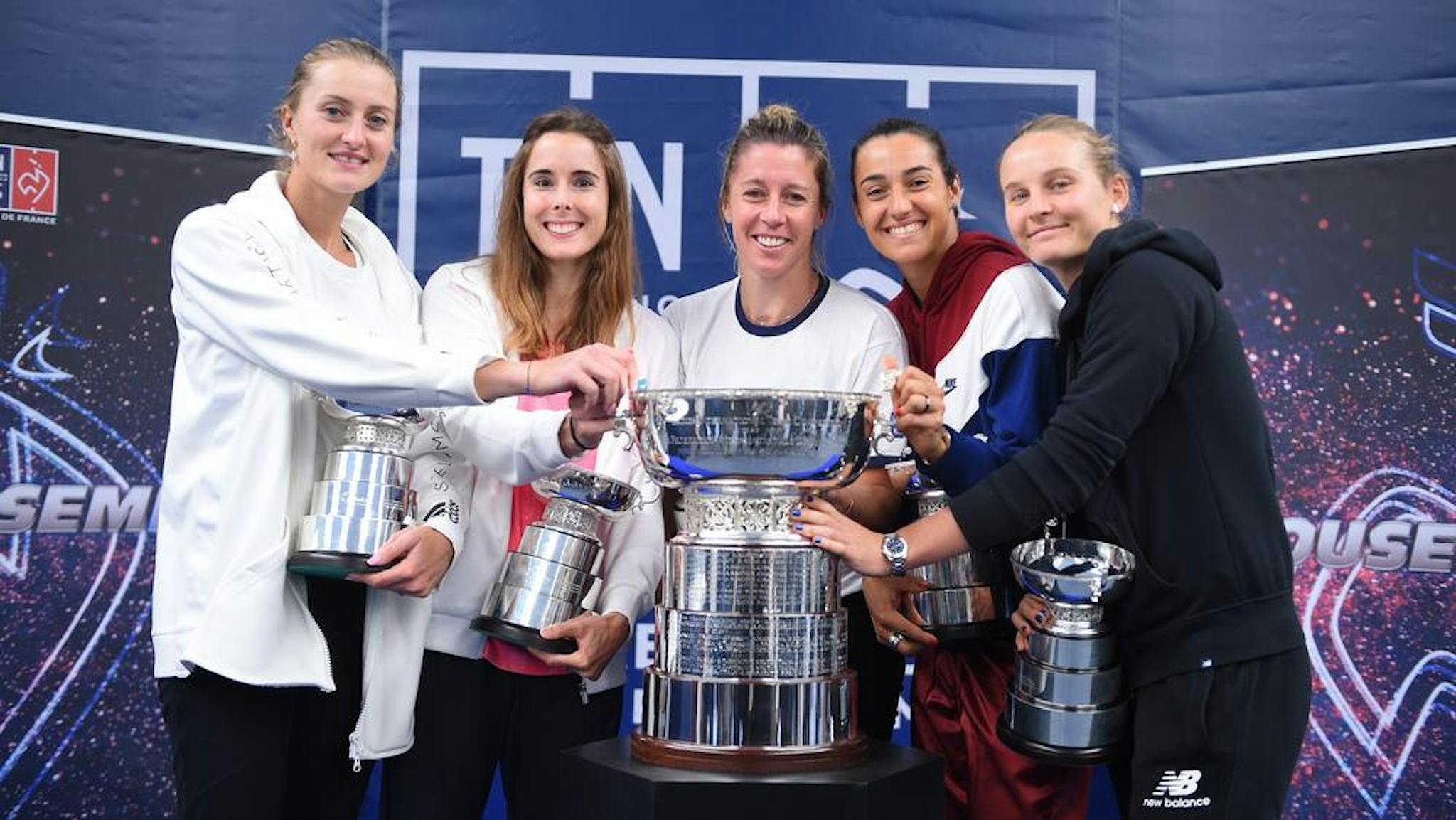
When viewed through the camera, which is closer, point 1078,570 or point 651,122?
point 1078,570

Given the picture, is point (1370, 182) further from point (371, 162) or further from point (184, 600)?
point (184, 600)

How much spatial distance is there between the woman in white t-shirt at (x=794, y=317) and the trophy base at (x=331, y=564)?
2.38 feet

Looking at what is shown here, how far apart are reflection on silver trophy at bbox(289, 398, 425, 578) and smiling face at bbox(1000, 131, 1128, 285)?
3.58 feet

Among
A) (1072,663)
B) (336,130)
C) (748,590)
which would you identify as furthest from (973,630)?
(336,130)

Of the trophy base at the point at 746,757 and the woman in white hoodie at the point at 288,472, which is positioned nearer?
the trophy base at the point at 746,757

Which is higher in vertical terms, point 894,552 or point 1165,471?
point 1165,471

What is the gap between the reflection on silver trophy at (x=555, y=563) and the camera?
2152 mm

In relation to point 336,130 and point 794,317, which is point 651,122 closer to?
point 794,317

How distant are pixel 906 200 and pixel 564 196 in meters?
0.63

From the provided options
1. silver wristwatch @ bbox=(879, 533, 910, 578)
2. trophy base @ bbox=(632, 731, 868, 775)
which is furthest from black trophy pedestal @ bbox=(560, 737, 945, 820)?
silver wristwatch @ bbox=(879, 533, 910, 578)

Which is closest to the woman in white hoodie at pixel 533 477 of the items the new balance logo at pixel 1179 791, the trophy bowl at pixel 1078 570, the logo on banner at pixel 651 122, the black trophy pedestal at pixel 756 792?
the black trophy pedestal at pixel 756 792

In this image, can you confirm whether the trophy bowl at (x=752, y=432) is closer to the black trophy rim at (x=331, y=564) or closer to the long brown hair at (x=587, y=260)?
the black trophy rim at (x=331, y=564)

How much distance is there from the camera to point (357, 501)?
2107 millimetres

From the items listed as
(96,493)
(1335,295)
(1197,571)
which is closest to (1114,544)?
(1197,571)
